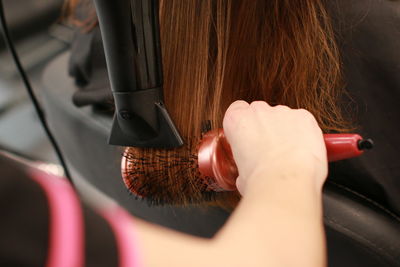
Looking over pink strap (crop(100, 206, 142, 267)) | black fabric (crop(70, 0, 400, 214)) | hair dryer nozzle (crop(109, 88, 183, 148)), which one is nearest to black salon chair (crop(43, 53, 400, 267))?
black fabric (crop(70, 0, 400, 214))

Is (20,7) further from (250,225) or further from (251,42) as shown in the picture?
(250,225)

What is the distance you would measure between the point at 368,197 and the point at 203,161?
0.68 ft

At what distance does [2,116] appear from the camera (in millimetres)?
1226

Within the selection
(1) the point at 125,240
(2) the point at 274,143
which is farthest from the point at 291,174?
(1) the point at 125,240

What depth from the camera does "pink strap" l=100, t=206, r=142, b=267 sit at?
0.75 ft

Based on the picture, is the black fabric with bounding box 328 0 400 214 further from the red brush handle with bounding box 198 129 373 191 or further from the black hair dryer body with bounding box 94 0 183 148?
the black hair dryer body with bounding box 94 0 183 148

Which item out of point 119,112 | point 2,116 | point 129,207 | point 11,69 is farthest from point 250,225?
point 11,69

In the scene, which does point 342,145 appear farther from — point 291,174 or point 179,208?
point 179,208

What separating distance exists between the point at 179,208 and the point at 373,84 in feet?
1.03

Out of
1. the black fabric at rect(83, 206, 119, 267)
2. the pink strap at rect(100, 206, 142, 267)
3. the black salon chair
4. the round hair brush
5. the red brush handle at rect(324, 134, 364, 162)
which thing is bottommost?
the black salon chair

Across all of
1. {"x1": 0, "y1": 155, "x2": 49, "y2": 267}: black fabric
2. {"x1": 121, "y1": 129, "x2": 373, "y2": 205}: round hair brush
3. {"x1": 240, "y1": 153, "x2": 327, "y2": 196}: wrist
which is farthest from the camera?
{"x1": 121, "y1": 129, "x2": 373, "y2": 205}: round hair brush

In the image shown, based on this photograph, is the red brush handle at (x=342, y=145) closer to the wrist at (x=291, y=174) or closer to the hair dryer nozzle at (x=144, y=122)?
the wrist at (x=291, y=174)

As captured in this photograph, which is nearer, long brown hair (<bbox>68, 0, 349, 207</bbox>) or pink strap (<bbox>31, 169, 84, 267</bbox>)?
pink strap (<bbox>31, 169, 84, 267</bbox>)

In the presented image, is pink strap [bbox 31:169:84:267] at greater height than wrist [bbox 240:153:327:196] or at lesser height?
greater
